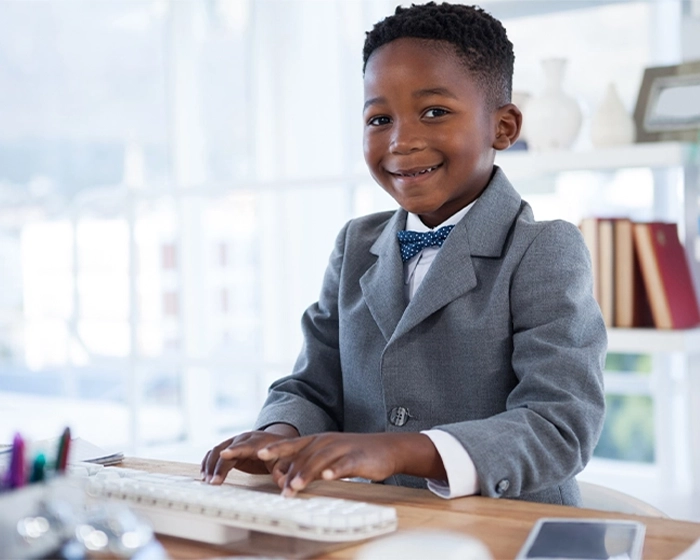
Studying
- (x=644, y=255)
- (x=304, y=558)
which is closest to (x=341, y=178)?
(x=644, y=255)

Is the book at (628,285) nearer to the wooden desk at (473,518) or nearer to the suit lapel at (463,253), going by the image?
the suit lapel at (463,253)

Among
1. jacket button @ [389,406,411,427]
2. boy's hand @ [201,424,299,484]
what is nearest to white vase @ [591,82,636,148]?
jacket button @ [389,406,411,427]

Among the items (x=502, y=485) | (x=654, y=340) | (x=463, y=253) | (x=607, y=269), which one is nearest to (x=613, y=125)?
(x=607, y=269)

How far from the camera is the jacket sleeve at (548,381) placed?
35.3 inches

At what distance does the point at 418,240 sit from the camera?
1.23 meters

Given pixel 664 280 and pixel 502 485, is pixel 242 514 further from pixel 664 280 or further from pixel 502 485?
pixel 664 280

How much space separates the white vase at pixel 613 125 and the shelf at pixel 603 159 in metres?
0.05

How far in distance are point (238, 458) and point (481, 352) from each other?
12.5 inches

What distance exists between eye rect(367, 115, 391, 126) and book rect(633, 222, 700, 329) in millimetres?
1149

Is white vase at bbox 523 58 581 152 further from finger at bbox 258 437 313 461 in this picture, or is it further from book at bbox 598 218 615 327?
finger at bbox 258 437 313 461

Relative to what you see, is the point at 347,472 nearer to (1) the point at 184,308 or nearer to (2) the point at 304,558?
(2) the point at 304,558

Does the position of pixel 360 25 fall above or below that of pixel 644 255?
above

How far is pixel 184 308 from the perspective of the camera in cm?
337

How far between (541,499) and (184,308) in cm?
244
